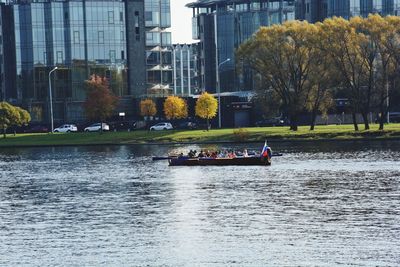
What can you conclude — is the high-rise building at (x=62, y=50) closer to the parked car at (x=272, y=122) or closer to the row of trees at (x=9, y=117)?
the row of trees at (x=9, y=117)

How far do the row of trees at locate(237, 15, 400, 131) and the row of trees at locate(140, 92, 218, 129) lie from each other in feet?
52.6

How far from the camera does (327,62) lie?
5226 inches

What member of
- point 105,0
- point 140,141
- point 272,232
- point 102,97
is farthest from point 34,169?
point 105,0

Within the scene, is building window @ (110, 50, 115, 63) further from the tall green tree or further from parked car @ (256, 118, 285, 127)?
parked car @ (256, 118, 285, 127)

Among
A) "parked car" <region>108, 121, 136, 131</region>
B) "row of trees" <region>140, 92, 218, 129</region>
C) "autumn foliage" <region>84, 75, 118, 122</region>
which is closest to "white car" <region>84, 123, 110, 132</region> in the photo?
"parked car" <region>108, 121, 136, 131</region>

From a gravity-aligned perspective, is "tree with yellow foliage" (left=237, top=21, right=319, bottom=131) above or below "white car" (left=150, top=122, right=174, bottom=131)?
above

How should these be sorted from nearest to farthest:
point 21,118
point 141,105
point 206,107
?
point 206,107 → point 21,118 → point 141,105

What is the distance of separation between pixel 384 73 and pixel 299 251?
84878 millimetres

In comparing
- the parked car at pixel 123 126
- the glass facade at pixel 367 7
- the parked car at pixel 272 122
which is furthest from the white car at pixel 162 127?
the glass facade at pixel 367 7

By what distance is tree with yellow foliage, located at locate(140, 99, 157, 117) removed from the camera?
17812 cm

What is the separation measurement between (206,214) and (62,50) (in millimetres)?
126510

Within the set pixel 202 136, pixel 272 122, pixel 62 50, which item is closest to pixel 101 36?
pixel 62 50

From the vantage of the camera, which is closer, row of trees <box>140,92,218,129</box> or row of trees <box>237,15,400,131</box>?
row of trees <box>237,15,400,131</box>

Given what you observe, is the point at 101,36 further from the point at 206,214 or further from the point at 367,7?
the point at 206,214
